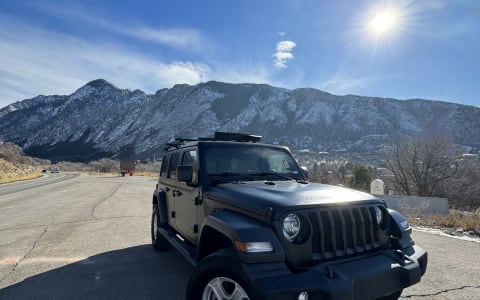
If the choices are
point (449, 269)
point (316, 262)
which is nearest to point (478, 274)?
point (449, 269)

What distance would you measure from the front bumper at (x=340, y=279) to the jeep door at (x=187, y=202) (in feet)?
5.24

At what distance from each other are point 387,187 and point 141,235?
26582 millimetres

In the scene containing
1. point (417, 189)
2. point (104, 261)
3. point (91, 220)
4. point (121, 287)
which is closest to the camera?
point (121, 287)

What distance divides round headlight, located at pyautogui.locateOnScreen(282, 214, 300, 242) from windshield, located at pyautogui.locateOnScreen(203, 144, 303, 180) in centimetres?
139

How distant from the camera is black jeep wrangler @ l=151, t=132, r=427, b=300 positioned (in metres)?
2.42

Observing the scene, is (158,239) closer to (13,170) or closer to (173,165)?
(173,165)

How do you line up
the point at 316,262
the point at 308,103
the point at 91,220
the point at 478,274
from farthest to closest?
the point at 308,103 → the point at 91,220 → the point at 478,274 → the point at 316,262

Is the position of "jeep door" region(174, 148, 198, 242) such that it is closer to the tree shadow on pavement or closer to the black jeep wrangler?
the black jeep wrangler

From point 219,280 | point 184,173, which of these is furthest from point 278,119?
point 219,280

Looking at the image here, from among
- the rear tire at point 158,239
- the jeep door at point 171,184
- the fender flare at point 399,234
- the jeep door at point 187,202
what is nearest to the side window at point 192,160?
the jeep door at point 187,202

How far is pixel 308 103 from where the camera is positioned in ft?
481

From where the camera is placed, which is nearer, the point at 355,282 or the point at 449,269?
the point at 355,282

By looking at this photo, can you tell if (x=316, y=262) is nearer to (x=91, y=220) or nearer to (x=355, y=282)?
(x=355, y=282)

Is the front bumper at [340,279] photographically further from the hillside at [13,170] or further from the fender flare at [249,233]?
the hillside at [13,170]
